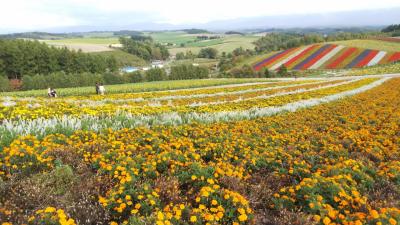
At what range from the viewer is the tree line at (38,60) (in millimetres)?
81562

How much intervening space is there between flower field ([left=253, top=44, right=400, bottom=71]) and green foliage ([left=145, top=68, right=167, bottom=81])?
97.8 ft

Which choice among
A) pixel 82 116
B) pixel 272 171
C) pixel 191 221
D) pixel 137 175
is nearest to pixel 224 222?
pixel 191 221

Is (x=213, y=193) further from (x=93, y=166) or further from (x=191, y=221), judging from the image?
(x=93, y=166)

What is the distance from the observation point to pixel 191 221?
189 inches

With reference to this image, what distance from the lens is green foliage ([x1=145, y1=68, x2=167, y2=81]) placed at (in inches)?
3088

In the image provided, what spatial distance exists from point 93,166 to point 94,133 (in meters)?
2.25

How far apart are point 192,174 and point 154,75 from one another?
74609 mm

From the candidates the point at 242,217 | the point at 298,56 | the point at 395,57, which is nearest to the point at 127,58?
the point at 298,56

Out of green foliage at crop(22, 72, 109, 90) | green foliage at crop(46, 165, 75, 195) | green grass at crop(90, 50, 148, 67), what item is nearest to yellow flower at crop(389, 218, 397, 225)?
green foliage at crop(46, 165, 75, 195)

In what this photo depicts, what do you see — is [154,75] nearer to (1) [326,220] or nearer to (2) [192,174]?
(2) [192,174]

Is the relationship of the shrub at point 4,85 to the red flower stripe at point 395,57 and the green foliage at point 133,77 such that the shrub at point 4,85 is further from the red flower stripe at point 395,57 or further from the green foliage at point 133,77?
the red flower stripe at point 395,57

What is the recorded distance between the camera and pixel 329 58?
86.1 meters

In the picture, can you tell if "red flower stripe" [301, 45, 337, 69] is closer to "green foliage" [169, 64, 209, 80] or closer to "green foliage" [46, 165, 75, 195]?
"green foliage" [169, 64, 209, 80]

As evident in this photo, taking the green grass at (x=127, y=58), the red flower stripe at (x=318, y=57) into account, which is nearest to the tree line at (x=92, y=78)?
the red flower stripe at (x=318, y=57)
